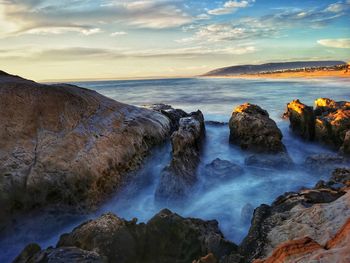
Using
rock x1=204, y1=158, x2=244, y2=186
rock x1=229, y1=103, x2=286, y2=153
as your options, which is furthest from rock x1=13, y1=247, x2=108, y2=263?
rock x1=229, y1=103, x2=286, y2=153

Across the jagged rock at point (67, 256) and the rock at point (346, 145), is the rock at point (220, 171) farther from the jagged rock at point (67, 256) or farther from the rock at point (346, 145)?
the jagged rock at point (67, 256)

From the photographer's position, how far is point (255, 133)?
34.4 ft

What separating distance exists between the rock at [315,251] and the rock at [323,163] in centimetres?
613

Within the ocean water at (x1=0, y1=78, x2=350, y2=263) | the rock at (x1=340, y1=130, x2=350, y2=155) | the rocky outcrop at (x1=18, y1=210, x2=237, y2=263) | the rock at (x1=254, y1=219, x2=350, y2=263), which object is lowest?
the ocean water at (x1=0, y1=78, x2=350, y2=263)

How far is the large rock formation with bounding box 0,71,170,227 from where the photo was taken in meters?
6.60

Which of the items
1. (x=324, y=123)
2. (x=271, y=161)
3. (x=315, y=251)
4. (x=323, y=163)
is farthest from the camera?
(x=324, y=123)

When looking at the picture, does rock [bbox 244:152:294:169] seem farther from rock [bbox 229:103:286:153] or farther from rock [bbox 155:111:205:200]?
rock [bbox 155:111:205:200]

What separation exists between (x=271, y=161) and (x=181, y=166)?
284 cm

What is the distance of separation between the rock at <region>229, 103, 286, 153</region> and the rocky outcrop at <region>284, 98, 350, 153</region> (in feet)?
5.19

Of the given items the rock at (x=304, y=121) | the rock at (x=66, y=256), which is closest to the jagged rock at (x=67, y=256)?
the rock at (x=66, y=256)

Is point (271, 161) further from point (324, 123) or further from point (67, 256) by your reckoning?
point (67, 256)

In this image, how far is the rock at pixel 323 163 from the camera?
358 inches

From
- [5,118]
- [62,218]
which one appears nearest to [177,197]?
[62,218]

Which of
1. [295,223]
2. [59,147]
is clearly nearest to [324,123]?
[295,223]
